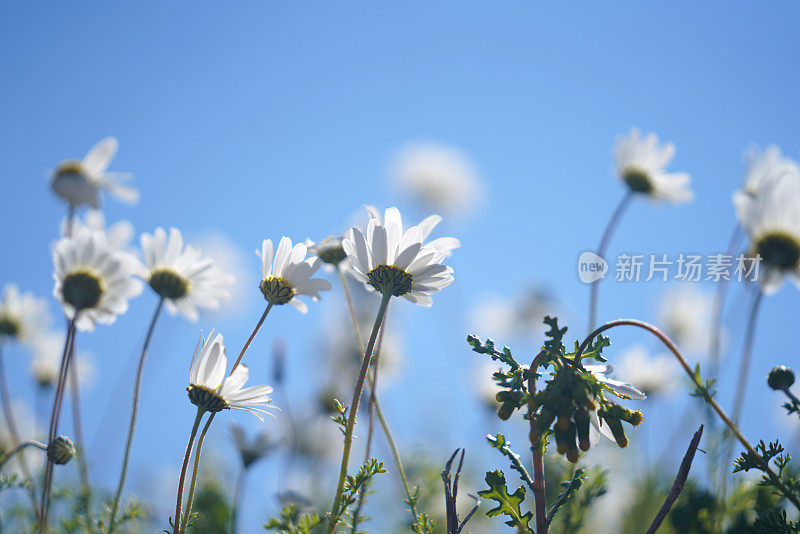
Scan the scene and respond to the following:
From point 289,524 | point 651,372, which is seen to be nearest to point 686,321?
point 651,372

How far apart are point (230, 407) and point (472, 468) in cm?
242

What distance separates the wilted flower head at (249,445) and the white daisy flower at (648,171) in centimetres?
245

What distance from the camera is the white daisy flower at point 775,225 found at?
6.47ft

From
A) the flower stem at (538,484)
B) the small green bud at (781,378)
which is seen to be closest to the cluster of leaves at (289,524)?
the flower stem at (538,484)

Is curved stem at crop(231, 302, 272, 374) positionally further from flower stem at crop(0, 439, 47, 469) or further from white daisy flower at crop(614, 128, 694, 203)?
white daisy flower at crop(614, 128, 694, 203)

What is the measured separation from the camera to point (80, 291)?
1784 mm

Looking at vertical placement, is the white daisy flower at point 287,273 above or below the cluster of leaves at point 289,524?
above

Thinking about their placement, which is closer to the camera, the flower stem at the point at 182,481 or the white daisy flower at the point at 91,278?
the flower stem at the point at 182,481

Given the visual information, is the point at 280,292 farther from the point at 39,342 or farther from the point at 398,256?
the point at 39,342

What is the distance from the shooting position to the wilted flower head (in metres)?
2.19

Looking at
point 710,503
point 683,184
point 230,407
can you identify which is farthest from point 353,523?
point 683,184

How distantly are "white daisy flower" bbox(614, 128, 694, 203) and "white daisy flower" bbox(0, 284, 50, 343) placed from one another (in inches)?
119

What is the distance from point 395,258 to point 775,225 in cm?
145

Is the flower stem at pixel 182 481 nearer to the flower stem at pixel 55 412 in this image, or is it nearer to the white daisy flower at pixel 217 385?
the white daisy flower at pixel 217 385
